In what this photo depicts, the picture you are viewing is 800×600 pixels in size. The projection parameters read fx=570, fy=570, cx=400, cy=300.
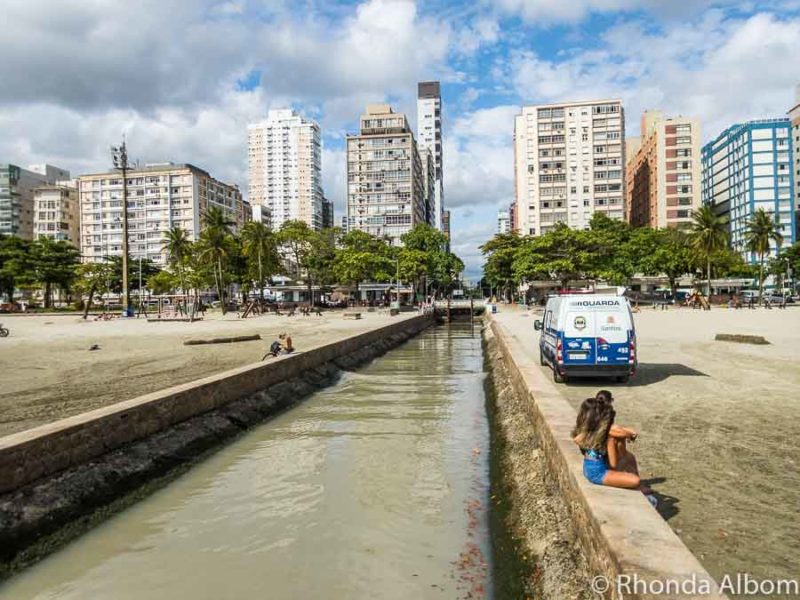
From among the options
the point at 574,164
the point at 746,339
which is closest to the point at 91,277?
the point at 574,164

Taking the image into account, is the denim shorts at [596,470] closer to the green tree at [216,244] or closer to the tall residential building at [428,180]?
the green tree at [216,244]

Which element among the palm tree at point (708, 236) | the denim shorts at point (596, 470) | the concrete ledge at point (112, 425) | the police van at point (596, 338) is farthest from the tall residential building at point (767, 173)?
the denim shorts at point (596, 470)

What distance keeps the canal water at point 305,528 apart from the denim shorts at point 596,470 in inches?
66.5

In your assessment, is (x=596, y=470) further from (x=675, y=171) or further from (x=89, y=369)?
(x=675, y=171)

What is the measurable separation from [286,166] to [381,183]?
78278mm

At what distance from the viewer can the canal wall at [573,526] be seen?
12.3 feet

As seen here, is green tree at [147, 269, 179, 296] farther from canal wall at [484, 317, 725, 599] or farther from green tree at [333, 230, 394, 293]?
canal wall at [484, 317, 725, 599]

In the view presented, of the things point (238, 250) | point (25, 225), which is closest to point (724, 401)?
point (238, 250)

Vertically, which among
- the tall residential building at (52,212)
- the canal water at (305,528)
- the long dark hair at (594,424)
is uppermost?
the tall residential building at (52,212)

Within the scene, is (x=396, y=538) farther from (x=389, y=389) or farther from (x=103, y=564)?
(x=389, y=389)

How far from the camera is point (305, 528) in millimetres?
7285

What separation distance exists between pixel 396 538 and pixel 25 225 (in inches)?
5892
